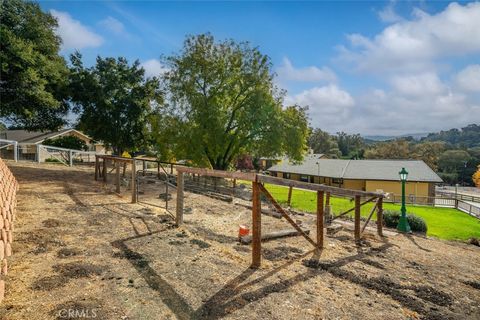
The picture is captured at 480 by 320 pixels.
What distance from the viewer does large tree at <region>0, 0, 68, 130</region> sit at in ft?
47.2

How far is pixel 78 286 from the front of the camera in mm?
4086

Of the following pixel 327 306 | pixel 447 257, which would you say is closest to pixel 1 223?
pixel 327 306

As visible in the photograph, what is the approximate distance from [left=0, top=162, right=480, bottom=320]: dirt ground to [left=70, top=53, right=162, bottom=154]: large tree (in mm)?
16996

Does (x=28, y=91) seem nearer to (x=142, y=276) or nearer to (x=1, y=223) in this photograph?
(x=1, y=223)

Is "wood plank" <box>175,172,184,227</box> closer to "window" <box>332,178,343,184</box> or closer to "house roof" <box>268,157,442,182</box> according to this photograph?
"house roof" <box>268,157,442,182</box>

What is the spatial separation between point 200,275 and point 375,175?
39.7m

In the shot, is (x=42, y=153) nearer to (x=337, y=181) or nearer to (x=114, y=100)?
(x=114, y=100)

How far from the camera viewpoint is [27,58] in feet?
47.6

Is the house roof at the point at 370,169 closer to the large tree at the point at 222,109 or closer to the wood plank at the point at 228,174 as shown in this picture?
the large tree at the point at 222,109

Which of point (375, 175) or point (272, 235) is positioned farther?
point (375, 175)

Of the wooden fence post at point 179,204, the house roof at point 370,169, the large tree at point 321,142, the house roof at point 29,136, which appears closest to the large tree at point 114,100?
the house roof at point 29,136

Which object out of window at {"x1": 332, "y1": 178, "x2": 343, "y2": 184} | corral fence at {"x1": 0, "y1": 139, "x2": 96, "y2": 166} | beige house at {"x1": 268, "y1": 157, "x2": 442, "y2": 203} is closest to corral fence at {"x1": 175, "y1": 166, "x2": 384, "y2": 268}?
corral fence at {"x1": 0, "y1": 139, "x2": 96, "y2": 166}

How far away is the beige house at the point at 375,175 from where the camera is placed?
36.4m

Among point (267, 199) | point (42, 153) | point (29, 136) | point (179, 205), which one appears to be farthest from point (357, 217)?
point (29, 136)
